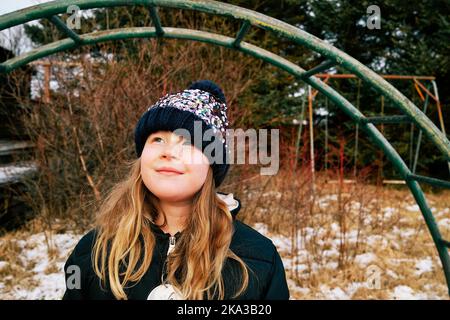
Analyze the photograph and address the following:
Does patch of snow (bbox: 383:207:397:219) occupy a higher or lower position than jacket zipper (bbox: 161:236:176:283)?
lower

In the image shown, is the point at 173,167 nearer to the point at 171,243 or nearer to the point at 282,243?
the point at 171,243

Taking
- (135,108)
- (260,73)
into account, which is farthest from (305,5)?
(135,108)

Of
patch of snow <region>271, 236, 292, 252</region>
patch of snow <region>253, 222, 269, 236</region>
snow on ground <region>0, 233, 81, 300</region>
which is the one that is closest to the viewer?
snow on ground <region>0, 233, 81, 300</region>

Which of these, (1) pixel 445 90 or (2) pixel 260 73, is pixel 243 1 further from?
(1) pixel 445 90

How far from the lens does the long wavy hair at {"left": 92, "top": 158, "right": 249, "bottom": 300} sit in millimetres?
1214

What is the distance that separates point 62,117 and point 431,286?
3663mm

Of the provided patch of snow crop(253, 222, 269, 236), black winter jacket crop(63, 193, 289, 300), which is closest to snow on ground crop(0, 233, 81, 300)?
patch of snow crop(253, 222, 269, 236)

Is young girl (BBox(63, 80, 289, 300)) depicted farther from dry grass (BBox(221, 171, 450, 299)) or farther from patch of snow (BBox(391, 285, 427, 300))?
patch of snow (BBox(391, 285, 427, 300))

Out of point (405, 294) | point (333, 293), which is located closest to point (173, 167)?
point (333, 293)

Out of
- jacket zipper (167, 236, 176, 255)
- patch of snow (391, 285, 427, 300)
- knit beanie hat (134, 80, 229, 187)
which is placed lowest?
patch of snow (391, 285, 427, 300)

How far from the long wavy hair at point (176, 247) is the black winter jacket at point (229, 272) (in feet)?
0.07

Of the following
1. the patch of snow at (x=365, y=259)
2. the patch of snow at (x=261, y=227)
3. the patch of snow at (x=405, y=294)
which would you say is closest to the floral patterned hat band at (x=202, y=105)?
the patch of snow at (x=405, y=294)

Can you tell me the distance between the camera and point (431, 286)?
340 cm
